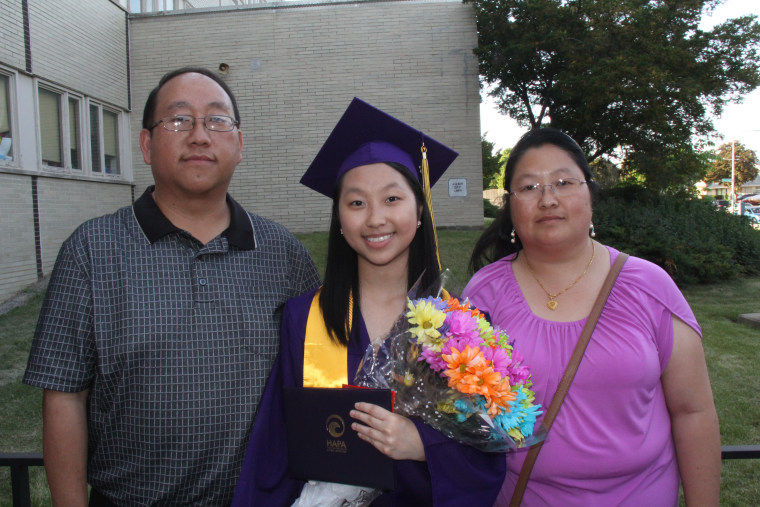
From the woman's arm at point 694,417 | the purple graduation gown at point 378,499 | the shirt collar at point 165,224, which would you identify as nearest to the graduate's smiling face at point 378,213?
the purple graduation gown at point 378,499

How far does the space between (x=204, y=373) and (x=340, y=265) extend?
63 centimetres

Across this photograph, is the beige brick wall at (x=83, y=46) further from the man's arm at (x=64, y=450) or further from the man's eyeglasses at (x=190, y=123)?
the man's arm at (x=64, y=450)

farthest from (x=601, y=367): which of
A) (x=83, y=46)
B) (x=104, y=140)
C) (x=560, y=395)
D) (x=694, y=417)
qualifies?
(x=104, y=140)

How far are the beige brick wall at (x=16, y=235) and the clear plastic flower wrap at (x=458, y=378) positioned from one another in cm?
898

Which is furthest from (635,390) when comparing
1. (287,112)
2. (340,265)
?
(287,112)

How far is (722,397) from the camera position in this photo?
492cm

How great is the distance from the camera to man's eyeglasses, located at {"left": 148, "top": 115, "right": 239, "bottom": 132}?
1.98 metres

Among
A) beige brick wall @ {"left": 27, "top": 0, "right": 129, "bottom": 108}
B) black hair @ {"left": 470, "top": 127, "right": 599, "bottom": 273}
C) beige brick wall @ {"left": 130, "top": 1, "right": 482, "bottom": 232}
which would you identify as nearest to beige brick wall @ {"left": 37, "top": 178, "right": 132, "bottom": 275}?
beige brick wall @ {"left": 130, "top": 1, "right": 482, "bottom": 232}

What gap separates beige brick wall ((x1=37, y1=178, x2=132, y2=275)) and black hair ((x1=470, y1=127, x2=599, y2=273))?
9.19 meters

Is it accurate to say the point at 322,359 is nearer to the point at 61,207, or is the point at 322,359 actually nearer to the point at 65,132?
the point at 61,207

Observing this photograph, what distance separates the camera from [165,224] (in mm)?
1967

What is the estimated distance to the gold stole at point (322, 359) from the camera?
6.12 feet

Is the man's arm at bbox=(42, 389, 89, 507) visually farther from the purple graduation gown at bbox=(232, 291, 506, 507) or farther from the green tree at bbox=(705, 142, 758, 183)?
the green tree at bbox=(705, 142, 758, 183)

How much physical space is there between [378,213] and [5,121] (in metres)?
9.33
